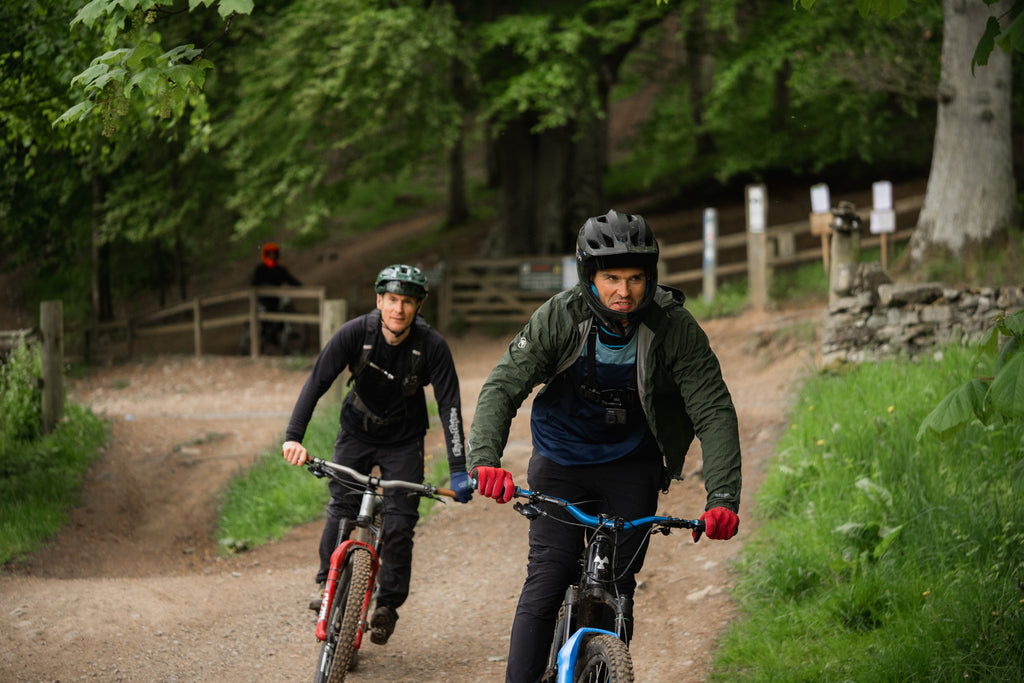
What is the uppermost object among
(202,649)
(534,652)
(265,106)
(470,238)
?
(265,106)

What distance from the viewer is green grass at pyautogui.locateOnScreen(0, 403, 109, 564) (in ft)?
27.9

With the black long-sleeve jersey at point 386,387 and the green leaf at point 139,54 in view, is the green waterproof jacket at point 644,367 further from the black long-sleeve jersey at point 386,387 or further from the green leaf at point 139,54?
the green leaf at point 139,54

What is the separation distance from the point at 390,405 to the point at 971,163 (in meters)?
10.1

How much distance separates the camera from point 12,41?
8219mm

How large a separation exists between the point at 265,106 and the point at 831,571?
39.5 ft

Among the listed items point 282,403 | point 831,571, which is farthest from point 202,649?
point 282,403

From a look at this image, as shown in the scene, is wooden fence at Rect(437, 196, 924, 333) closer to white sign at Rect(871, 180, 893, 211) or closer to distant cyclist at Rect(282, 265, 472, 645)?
white sign at Rect(871, 180, 893, 211)

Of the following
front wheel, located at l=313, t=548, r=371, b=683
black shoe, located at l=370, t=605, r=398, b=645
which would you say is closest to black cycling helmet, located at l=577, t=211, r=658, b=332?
front wheel, located at l=313, t=548, r=371, b=683

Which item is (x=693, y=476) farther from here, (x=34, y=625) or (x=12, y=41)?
(x=12, y=41)

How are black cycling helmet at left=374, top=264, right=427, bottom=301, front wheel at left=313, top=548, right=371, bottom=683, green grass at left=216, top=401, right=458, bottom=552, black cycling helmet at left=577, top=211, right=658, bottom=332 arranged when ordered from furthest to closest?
green grass at left=216, top=401, right=458, bottom=552 < black cycling helmet at left=374, top=264, right=427, bottom=301 < front wheel at left=313, top=548, right=371, bottom=683 < black cycling helmet at left=577, top=211, right=658, bottom=332

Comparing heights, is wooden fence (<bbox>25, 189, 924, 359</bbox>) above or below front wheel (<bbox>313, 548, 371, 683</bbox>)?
above

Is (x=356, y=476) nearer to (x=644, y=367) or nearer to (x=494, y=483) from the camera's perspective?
(x=494, y=483)

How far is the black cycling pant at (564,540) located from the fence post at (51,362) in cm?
821

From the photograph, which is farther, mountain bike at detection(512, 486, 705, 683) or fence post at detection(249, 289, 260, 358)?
fence post at detection(249, 289, 260, 358)
